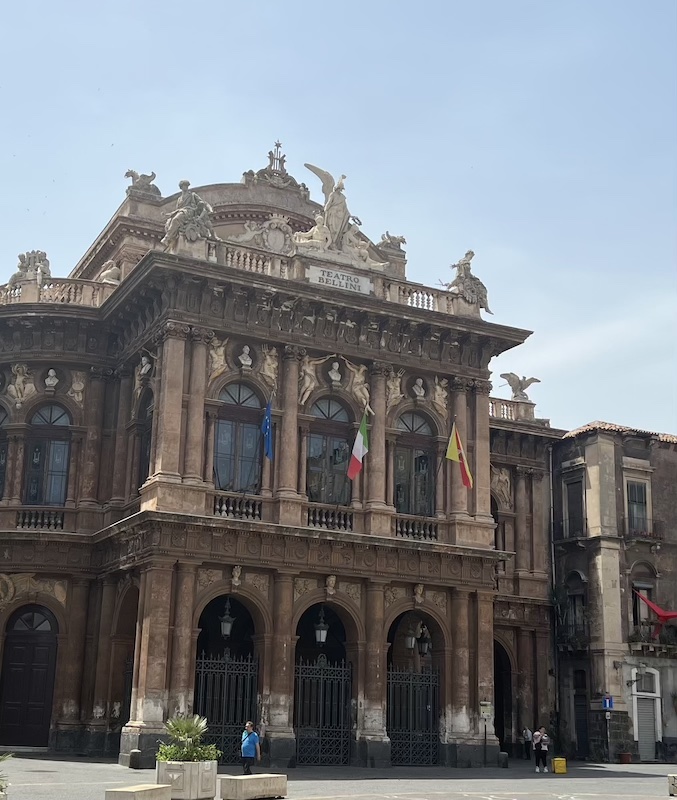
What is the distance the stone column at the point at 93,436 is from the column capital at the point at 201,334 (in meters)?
4.24

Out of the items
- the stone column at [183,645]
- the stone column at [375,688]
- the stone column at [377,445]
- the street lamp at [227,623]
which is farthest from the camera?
the stone column at [377,445]

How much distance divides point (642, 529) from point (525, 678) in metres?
6.14

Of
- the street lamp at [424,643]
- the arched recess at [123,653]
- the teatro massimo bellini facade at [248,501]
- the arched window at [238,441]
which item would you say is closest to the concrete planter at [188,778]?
the teatro massimo bellini facade at [248,501]

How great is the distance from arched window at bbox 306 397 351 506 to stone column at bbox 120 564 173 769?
4747 millimetres

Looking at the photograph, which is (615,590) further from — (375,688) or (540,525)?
(375,688)

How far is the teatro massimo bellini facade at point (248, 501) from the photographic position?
26141mm

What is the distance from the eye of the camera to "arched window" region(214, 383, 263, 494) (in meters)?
27.4

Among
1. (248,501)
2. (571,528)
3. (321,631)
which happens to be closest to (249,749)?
(321,631)

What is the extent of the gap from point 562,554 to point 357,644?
→ 39.2 ft

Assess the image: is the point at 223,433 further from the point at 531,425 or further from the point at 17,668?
the point at 531,425

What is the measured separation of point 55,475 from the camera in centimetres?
2953

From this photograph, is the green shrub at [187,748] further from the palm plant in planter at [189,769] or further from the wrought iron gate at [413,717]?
the wrought iron gate at [413,717]

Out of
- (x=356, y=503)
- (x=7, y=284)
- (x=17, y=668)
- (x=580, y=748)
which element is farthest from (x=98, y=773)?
(x=580, y=748)

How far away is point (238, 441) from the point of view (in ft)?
90.8
